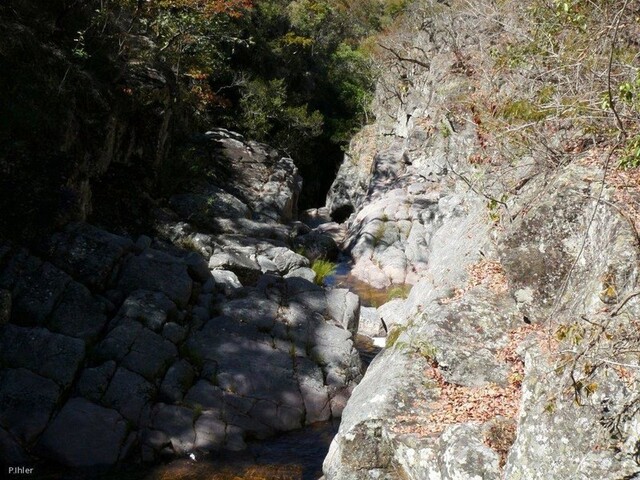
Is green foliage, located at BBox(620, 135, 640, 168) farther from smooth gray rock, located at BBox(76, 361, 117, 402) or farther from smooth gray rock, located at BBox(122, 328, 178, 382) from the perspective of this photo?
smooth gray rock, located at BBox(76, 361, 117, 402)

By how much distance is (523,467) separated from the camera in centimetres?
456

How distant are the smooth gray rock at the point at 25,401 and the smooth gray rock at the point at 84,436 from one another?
17cm

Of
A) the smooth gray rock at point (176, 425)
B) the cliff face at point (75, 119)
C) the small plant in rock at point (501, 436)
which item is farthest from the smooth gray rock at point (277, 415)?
the cliff face at point (75, 119)

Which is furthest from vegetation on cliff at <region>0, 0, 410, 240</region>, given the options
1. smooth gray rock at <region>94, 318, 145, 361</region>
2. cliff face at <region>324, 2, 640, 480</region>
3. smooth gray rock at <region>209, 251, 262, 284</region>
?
cliff face at <region>324, 2, 640, 480</region>

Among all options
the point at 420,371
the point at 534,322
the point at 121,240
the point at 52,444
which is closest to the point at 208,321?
the point at 121,240

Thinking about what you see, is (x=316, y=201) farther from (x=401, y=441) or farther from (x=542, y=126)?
(x=401, y=441)

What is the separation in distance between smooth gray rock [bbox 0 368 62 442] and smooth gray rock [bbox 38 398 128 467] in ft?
0.54

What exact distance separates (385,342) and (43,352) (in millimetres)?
5012

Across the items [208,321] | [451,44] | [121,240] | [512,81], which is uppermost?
[451,44]

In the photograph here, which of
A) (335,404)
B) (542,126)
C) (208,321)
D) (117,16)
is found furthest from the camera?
(117,16)

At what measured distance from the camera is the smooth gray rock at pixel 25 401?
7.51 metres

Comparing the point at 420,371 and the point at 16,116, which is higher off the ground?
the point at 16,116

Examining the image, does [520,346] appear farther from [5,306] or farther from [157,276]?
[5,306]

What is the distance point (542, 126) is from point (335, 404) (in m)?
4.84
